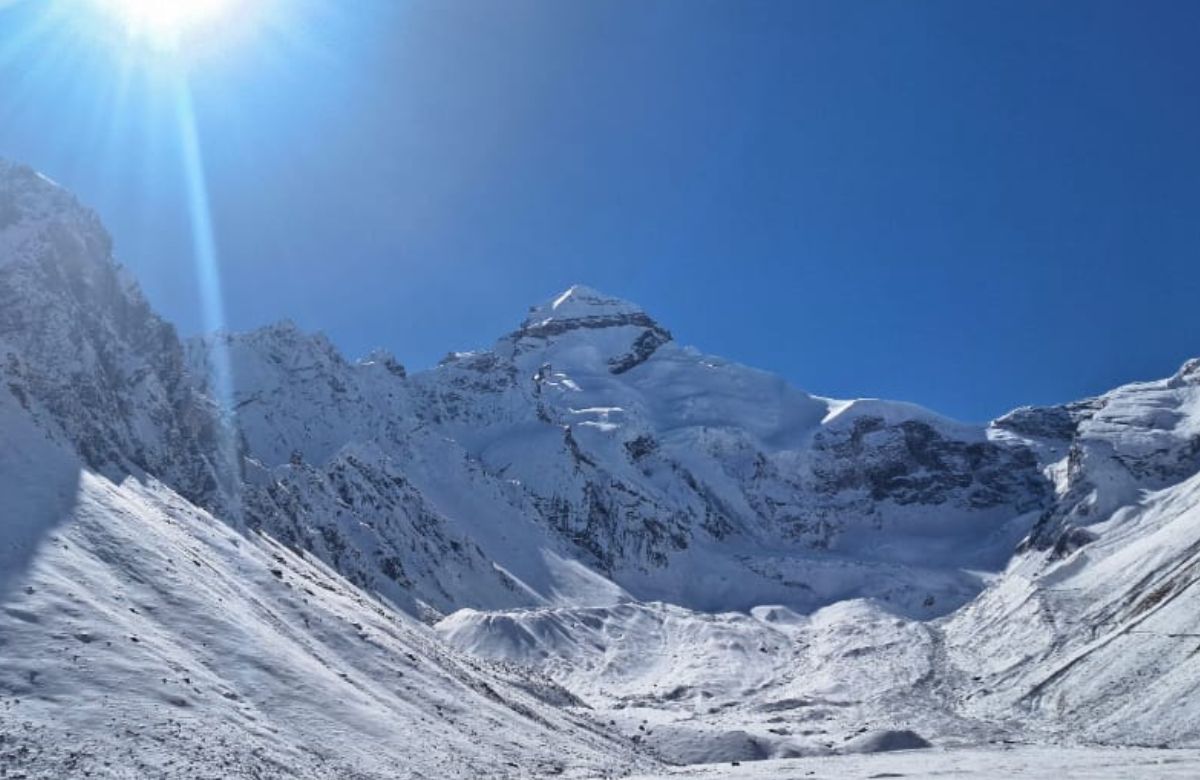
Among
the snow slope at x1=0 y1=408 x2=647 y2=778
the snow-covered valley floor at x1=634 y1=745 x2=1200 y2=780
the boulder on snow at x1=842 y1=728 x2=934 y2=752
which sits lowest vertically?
the snow slope at x1=0 y1=408 x2=647 y2=778

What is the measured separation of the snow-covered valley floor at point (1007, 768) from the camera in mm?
45844

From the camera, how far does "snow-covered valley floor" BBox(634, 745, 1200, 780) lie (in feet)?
150

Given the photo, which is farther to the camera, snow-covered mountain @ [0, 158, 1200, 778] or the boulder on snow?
the boulder on snow

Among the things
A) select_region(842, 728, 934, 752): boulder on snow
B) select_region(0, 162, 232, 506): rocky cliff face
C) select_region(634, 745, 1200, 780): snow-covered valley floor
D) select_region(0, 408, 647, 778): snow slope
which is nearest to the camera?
select_region(0, 408, 647, 778): snow slope

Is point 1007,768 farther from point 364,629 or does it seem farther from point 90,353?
point 90,353

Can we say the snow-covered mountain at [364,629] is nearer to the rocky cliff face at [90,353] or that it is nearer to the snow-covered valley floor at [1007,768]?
the rocky cliff face at [90,353]

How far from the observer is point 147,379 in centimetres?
10138

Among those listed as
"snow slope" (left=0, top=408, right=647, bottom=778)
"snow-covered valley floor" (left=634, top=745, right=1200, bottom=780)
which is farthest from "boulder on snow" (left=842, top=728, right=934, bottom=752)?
"snow slope" (left=0, top=408, right=647, bottom=778)

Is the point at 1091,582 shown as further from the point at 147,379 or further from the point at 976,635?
the point at 147,379

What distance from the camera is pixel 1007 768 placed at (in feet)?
172

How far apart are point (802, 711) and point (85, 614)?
293 feet

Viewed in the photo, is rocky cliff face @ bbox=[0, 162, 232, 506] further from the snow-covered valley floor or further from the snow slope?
the snow-covered valley floor

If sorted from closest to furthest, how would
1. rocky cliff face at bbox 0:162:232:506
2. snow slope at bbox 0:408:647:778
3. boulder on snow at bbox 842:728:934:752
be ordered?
snow slope at bbox 0:408:647:778, rocky cliff face at bbox 0:162:232:506, boulder on snow at bbox 842:728:934:752

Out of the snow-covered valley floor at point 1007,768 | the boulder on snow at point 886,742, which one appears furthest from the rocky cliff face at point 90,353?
the boulder on snow at point 886,742
